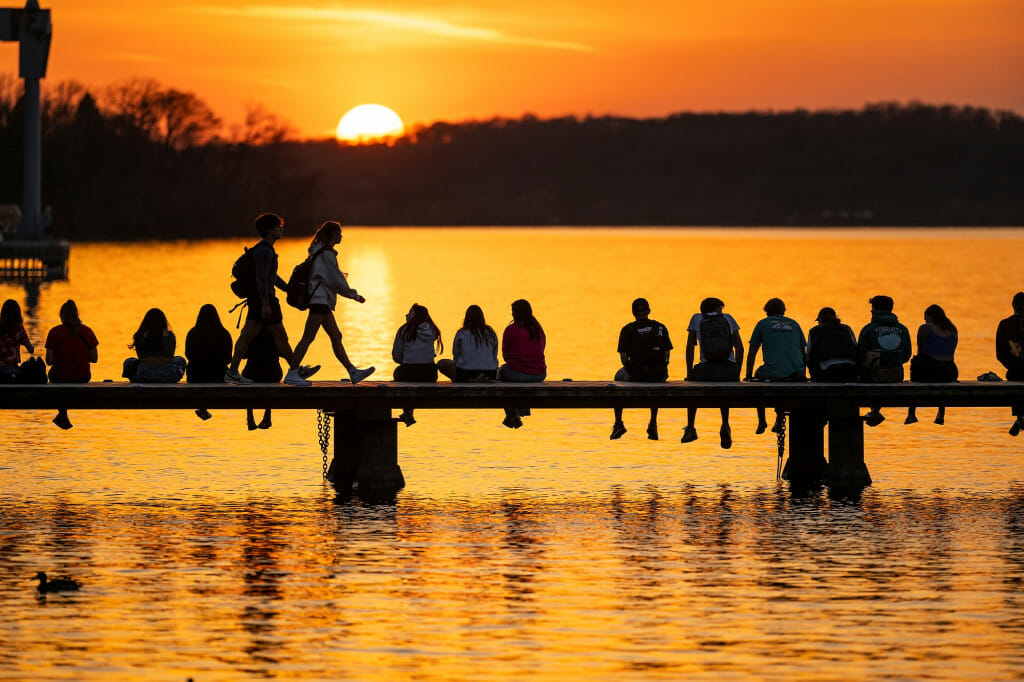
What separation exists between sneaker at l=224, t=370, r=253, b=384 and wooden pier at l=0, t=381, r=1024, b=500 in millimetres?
203

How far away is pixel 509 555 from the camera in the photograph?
16.9m

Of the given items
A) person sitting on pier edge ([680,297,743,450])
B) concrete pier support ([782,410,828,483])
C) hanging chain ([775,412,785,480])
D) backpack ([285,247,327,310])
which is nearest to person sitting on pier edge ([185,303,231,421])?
backpack ([285,247,327,310])

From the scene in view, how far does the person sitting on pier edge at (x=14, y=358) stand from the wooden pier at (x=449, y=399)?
0.17 metres

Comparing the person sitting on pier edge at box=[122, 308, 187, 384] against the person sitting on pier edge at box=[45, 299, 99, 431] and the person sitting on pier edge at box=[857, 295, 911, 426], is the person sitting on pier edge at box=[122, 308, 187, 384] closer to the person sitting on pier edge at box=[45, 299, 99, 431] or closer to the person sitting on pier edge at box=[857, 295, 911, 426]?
the person sitting on pier edge at box=[45, 299, 99, 431]

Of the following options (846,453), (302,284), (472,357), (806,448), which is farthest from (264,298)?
(806,448)

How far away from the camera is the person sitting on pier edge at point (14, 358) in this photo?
20234mm

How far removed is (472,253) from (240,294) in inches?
6638

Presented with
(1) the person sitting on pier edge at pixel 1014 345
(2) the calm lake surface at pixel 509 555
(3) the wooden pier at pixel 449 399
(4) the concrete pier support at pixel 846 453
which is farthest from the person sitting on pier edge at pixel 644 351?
(1) the person sitting on pier edge at pixel 1014 345

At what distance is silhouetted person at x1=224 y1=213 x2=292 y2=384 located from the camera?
19391 millimetres

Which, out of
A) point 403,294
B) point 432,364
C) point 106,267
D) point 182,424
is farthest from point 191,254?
point 432,364

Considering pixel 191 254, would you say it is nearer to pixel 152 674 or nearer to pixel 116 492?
pixel 116 492

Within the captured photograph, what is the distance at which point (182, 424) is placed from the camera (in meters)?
29.8

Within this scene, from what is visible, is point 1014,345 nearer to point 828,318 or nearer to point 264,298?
point 828,318

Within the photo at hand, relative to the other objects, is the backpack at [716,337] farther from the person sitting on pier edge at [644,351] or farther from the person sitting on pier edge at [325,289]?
the person sitting on pier edge at [325,289]
